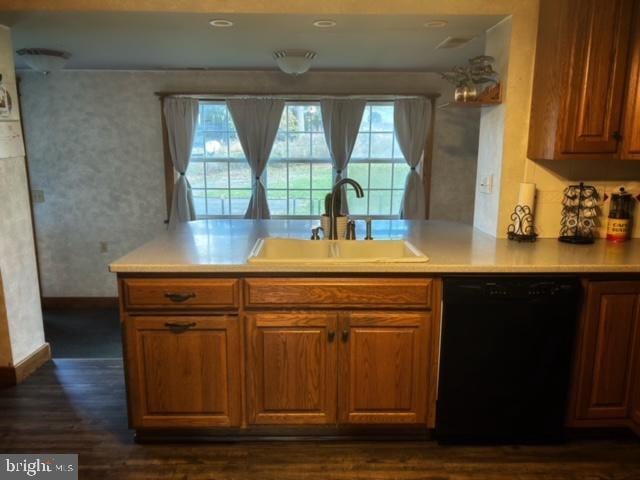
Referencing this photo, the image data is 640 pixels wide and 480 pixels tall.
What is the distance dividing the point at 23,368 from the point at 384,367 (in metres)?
2.25

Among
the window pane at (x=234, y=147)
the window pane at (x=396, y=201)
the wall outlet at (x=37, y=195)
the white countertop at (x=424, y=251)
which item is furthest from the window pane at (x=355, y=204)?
the wall outlet at (x=37, y=195)

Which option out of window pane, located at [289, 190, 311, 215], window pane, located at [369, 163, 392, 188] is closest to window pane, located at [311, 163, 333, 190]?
window pane, located at [289, 190, 311, 215]

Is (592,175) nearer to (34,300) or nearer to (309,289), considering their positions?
(309,289)

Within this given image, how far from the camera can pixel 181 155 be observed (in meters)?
4.46

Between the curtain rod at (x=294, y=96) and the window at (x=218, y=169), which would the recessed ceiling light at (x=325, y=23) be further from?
the window at (x=218, y=169)

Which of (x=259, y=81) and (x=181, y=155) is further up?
(x=259, y=81)

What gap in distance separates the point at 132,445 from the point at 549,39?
2.82 m

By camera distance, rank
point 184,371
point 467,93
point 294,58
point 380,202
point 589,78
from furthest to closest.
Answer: point 380,202 → point 294,58 → point 467,93 → point 589,78 → point 184,371

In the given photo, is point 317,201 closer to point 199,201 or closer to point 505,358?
point 199,201

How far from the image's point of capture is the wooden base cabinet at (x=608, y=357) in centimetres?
206

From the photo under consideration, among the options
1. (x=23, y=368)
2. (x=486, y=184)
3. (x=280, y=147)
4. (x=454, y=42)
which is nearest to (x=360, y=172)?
(x=280, y=147)

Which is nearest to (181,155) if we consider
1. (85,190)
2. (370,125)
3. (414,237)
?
(85,190)

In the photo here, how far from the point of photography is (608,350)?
2111mm

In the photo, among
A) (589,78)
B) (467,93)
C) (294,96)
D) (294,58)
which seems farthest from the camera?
(294,96)
